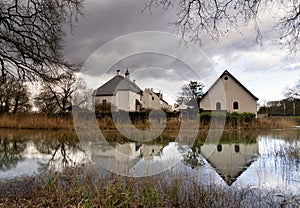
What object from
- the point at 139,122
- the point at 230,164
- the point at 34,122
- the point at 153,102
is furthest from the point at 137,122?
the point at 230,164

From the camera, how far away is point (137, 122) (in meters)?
16.8

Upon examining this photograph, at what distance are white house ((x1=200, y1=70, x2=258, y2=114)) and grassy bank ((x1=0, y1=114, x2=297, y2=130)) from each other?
21.8ft

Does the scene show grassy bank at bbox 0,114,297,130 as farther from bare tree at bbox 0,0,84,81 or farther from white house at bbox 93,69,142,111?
bare tree at bbox 0,0,84,81

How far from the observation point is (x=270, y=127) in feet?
59.8

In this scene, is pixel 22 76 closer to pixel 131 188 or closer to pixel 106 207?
pixel 131 188

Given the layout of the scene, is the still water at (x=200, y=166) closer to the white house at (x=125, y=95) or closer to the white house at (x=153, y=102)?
the white house at (x=153, y=102)

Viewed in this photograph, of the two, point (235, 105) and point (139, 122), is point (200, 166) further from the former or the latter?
point (235, 105)

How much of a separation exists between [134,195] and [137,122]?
1334 centimetres

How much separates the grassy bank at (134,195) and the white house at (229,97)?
22.1 meters

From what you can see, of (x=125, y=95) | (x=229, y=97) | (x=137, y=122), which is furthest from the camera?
(x=229, y=97)

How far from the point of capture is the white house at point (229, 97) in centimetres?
2552

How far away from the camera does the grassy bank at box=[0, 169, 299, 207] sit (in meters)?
3.24

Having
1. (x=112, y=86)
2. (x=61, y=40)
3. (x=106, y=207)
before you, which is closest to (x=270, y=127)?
(x=61, y=40)

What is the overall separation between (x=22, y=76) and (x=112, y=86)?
1085 inches
